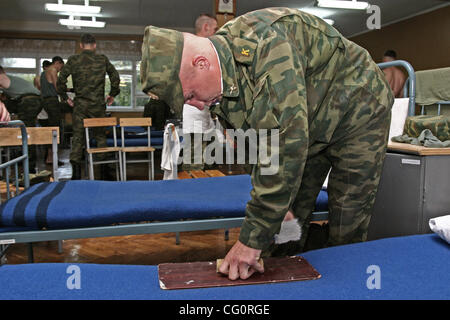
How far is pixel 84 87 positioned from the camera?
4.46 m

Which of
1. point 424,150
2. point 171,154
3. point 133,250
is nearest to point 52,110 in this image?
point 171,154

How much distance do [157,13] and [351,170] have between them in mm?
8222

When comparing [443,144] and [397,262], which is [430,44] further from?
[397,262]

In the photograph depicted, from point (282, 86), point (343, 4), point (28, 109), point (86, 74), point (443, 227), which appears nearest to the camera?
point (282, 86)

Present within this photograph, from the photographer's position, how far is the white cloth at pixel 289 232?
1.41 meters

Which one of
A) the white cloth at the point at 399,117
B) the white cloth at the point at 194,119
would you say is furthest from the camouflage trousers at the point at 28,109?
the white cloth at the point at 399,117

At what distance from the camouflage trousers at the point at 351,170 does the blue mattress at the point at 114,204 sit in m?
0.38

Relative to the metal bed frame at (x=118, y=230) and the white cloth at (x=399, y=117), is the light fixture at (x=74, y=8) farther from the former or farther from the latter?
the metal bed frame at (x=118, y=230)

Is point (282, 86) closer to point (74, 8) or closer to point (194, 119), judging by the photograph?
point (194, 119)

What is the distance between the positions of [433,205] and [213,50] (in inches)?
46.2

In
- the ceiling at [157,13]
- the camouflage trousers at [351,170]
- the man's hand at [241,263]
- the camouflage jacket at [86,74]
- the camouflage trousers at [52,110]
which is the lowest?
the man's hand at [241,263]

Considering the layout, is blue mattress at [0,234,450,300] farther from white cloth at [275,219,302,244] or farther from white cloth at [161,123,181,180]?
white cloth at [161,123,181,180]

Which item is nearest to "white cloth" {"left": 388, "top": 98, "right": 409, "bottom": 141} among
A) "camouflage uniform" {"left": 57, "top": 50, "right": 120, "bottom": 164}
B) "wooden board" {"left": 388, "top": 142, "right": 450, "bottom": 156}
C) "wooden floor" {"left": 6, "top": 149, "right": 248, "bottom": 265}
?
"wooden board" {"left": 388, "top": 142, "right": 450, "bottom": 156}
